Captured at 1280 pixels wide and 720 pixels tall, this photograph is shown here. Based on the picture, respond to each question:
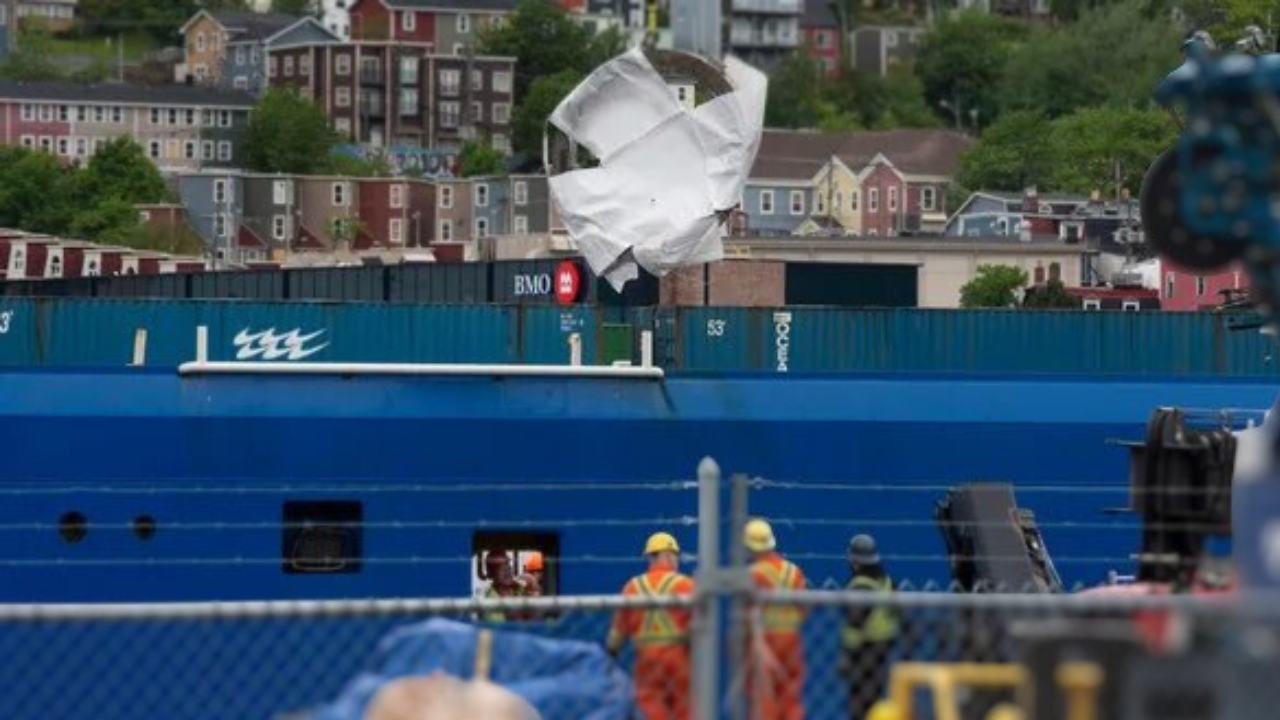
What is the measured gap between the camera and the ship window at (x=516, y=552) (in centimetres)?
2074

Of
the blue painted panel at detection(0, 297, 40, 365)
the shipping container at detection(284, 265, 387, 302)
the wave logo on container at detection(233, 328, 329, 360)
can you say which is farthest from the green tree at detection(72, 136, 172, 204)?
the wave logo on container at detection(233, 328, 329, 360)

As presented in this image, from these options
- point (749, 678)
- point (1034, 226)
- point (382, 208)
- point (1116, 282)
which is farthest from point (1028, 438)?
point (382, 208)

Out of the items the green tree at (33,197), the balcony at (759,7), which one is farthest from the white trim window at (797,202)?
the balcony at (759,7)

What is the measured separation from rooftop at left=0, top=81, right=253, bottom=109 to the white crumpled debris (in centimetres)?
13582

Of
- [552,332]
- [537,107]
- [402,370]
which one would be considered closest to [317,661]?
[402,370]

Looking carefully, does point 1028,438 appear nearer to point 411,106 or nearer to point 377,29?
point 411,106

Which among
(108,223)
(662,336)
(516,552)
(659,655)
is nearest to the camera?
(659,655)

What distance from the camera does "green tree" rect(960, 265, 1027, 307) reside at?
2785 inches

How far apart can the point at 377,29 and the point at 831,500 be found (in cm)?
16457

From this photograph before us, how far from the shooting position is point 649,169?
84.8 feet

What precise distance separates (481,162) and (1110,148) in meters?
58.9

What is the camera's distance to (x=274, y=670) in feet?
50.6

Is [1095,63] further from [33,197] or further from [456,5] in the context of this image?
[33,197]

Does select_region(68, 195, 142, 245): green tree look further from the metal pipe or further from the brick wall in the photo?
the metal pipe
